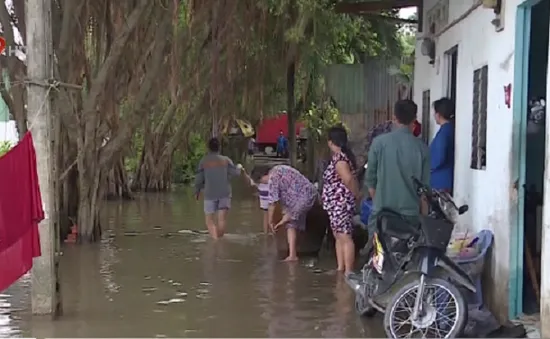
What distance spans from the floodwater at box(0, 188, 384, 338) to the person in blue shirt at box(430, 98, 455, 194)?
151 centimetres

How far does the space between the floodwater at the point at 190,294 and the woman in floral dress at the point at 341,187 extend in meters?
0.65

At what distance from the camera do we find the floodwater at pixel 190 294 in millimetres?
6785

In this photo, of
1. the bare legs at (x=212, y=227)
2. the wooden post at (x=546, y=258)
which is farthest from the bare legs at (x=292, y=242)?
the wooden post at (x=546, y=258)

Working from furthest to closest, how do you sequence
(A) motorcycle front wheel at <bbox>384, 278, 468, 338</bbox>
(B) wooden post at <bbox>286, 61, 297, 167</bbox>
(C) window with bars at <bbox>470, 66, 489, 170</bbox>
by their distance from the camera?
(B) wooden post at <bbox>286, 61, 297, 167</bbox> → (C) window with bars at <bbox>470, 66, 489, 170</bbox> → (A) motorcycle front wheel at <bbox>384, 278, 468, 338</bbox>

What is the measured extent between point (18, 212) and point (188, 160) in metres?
24.4

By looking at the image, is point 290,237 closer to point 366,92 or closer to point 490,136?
point 490,136

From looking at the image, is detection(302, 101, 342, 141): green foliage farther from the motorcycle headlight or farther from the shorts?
the motorcycle headlight

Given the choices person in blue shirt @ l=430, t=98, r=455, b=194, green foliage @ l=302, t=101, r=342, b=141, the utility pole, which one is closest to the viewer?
the utility pole

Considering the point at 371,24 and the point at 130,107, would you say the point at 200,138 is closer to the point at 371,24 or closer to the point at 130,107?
the point at 371,24

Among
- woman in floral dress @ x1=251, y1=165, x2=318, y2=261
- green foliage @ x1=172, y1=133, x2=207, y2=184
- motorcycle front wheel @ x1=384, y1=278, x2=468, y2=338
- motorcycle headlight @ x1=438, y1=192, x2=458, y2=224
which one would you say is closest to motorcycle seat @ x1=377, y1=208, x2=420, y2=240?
motorcycle headlight @ x1=438, y1=192, x2=458, y2=224

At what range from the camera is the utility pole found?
694cm

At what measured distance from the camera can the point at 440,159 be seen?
328 inches

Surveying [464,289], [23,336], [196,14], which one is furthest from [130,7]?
[464,289]

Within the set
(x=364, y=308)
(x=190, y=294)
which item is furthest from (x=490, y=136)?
(x=190, y=294)
